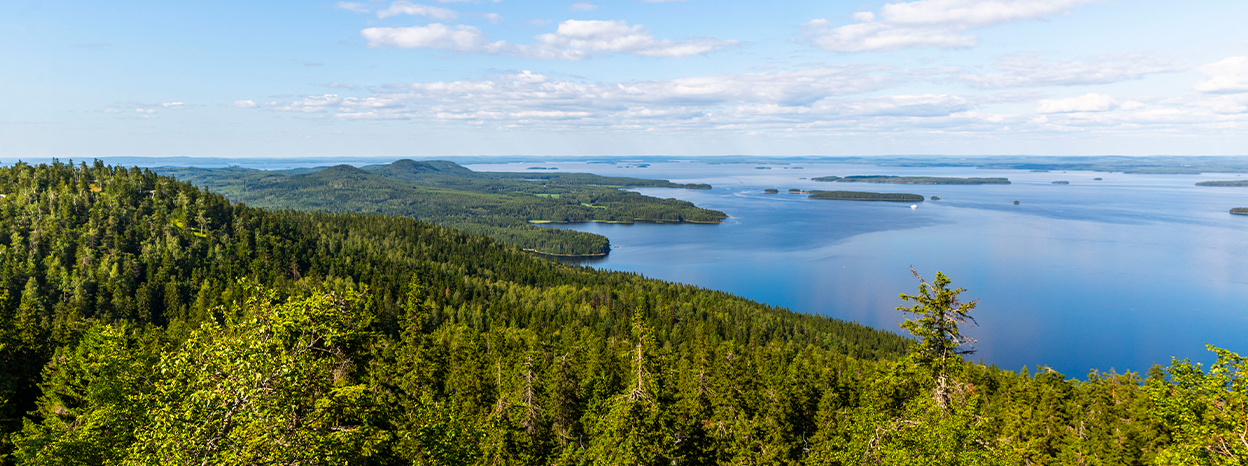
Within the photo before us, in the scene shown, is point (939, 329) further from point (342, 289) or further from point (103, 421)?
point (342, 289)

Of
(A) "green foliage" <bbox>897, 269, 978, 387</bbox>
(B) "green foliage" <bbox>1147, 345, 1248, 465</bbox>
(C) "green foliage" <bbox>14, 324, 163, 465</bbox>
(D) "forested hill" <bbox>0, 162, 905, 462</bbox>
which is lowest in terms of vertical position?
(D) "forested hill" <bbox>0, 162, 905, 462</bbox>

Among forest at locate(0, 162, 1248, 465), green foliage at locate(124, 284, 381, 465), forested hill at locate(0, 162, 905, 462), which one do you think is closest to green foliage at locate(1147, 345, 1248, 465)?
forest at locate(0, 162, 1248, 465)

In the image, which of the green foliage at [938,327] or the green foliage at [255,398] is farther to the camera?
the green foliage at [938,327]

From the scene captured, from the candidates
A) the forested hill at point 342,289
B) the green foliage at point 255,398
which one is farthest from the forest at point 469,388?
the forested hill at point 342,289

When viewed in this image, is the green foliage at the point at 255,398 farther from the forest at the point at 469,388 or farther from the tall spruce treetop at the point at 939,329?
the tall spruce treetop at the point at 939,329

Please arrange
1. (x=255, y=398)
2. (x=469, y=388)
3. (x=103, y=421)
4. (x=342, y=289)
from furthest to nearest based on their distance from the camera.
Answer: (x=342, y=289)
(x=469, y=388)
(x=103, y=421)
(x=255, y=398)

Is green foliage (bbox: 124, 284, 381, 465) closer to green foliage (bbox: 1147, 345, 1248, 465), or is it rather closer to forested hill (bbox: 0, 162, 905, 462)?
forested hill (bbox: 0, 162, 905, 462)

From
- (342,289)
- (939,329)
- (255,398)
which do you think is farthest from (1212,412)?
(342,289)

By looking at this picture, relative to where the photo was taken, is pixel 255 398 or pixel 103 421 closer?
pixel 255 398

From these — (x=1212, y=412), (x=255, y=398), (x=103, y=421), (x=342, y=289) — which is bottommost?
(x=342, y=289)

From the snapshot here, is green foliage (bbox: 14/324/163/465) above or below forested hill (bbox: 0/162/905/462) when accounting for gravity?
above
